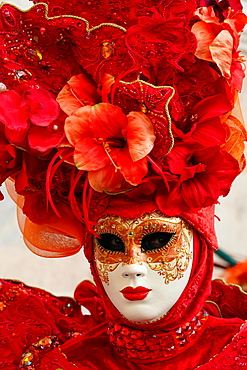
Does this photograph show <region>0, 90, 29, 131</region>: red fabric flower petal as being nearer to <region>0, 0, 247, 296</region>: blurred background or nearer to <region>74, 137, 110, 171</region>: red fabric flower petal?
<region>74, 137, 110, 171</region>: red fabric flower petal

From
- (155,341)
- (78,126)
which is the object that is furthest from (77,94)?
(155,341)

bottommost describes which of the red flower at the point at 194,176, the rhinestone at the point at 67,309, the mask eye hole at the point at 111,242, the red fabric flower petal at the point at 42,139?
the rhinestone at the point at 67,309

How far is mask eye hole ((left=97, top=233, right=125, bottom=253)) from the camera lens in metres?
1.40

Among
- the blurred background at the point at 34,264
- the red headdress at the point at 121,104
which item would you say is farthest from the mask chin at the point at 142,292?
the blurred background at the point at 34,264

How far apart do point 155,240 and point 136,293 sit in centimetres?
10

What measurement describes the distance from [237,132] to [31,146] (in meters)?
0.40

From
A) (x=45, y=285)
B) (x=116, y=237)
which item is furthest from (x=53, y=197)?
(x=45, y=285)

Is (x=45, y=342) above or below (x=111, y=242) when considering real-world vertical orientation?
below

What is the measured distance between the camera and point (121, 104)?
4.20ft

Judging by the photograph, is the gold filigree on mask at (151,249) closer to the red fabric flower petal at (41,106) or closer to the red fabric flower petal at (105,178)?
the red fabric flower petal at (105,178)

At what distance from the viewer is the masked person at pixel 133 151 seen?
1.27 m

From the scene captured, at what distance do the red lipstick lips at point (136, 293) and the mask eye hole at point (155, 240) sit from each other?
0.23 feet

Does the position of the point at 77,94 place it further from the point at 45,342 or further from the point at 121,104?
the point at 45,342

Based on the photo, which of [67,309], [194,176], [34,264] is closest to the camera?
[194,176]
